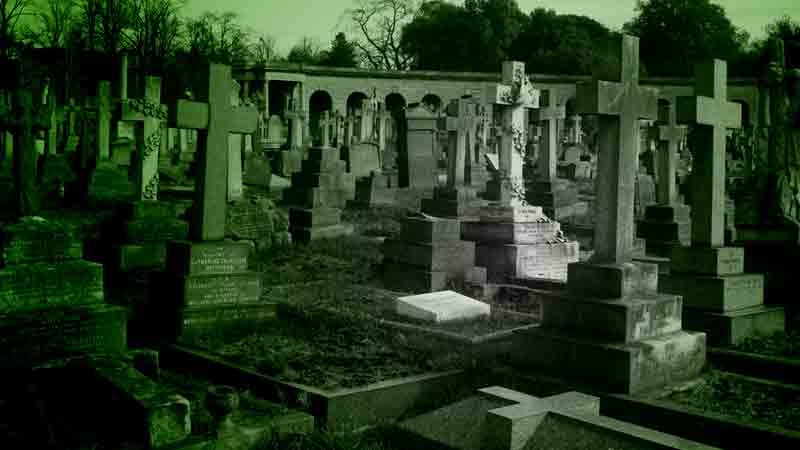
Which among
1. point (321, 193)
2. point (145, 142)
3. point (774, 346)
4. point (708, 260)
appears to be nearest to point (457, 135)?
point (321, 193)

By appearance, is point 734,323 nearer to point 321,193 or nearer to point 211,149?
point 211,149

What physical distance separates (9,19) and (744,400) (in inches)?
1473

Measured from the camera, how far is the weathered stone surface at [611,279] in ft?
20.1

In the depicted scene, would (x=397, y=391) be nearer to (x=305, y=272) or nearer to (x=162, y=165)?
(x=305, y=272)

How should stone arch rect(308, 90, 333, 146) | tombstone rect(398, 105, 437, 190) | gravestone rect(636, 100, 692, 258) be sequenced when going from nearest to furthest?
gravestone rect(636, 100, 692, 258), tombstone rect(398, 105, 437, 190), stone arch rect(308, 90, 333, 146)

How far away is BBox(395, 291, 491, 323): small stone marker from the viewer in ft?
26.6

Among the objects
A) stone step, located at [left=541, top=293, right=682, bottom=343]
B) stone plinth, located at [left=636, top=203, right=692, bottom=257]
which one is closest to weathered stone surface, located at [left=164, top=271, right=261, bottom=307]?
stone step, located at [left=541, top=293, right=682, bottom=343]

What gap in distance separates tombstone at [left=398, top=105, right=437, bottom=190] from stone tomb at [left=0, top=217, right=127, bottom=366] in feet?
43.7

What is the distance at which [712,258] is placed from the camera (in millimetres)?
7324

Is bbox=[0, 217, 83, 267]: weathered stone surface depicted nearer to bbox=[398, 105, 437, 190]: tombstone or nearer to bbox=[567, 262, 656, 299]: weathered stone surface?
bbox=[567, 262, 656, 299]: weathered stone surface

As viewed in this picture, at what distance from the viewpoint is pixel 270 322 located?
25.8ft

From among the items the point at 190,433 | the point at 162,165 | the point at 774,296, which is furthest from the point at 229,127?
the point at 162,165

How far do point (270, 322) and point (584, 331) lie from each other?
126 inches

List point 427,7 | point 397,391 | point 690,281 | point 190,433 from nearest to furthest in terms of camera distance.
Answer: point 190,433 < point 397,391 < point 690,281 < point 427,7
